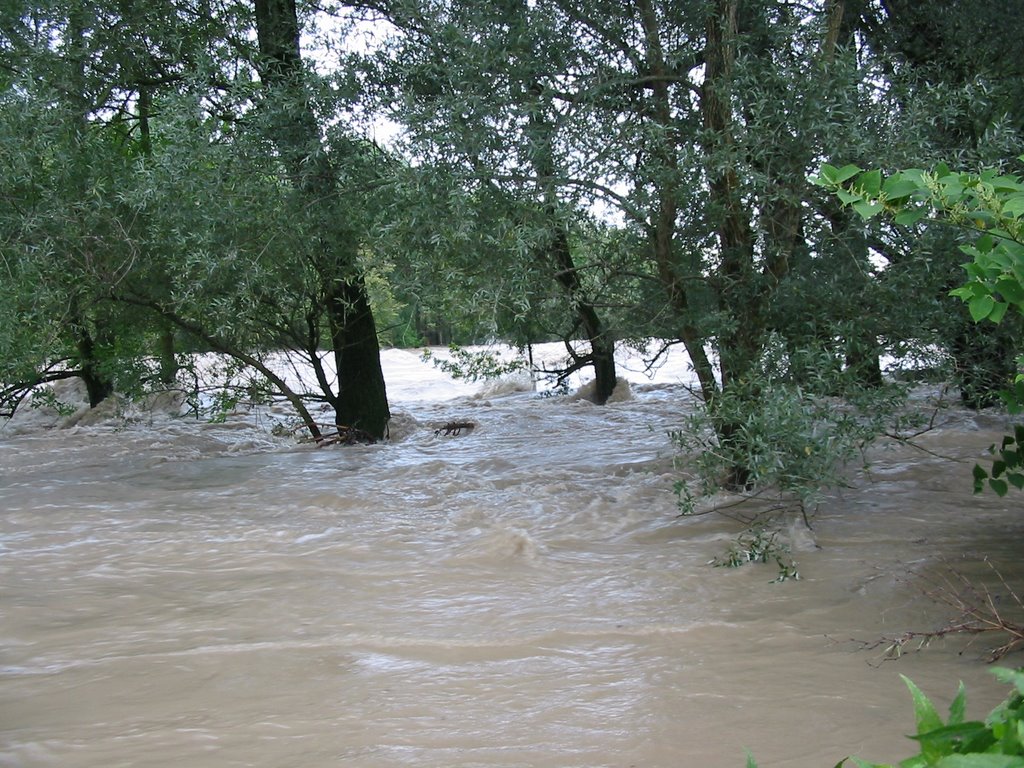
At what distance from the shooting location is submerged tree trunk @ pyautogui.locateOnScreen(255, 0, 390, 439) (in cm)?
707

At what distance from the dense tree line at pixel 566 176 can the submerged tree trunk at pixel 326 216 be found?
0.04 metres

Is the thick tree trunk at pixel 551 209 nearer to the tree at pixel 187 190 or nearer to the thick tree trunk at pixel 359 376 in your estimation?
the tree at pixel 187 190

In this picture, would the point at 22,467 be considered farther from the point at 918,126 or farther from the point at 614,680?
the point at 918,126

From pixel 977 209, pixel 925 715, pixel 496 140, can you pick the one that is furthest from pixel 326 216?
pixel 925 715

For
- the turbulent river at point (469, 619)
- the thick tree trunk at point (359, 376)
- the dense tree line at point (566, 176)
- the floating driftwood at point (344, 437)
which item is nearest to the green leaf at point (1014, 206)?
the turbulent river at point (469, 619)

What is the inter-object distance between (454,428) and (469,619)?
295 inches

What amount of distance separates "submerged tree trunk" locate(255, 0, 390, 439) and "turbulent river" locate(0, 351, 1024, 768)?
203cm

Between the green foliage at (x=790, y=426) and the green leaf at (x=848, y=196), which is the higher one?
the green leaf at (x=848, y=196)

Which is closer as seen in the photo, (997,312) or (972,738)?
(972,738)

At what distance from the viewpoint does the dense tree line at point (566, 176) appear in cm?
579

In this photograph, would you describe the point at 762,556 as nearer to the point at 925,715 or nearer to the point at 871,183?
the point at 871,183

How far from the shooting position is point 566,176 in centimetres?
603

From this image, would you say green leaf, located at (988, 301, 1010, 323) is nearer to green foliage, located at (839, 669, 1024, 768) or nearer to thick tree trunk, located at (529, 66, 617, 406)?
green foliage, located at (839, 669, 1024, 768)

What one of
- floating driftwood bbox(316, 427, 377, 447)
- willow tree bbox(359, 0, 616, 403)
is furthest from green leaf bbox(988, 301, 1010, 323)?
floating driftwood bbox(316, 427, 377, 447)
